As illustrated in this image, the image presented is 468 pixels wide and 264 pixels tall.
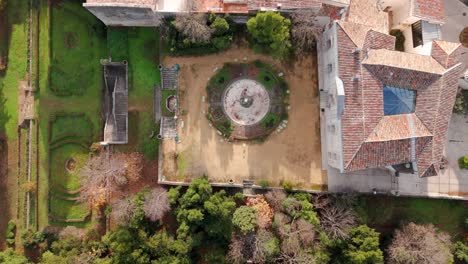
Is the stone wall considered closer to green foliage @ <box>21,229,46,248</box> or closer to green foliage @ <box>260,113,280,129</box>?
green foliage @ <box>260,113,280,129</box>

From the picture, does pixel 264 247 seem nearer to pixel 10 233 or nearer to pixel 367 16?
pixel 367 16

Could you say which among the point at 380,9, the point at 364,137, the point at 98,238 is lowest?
the point at 98,238

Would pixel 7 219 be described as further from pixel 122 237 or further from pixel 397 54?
pixel 397 54

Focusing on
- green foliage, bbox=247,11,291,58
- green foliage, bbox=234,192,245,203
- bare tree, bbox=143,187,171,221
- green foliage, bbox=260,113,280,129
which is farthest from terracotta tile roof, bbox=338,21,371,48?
bare tree, bbox=143,187,171,221

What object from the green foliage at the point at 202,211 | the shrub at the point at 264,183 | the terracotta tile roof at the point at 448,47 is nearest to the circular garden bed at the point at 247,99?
the shrub at the point at 264,183

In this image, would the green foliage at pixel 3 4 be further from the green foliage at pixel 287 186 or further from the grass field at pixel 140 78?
the green foliage at pixel 287 186

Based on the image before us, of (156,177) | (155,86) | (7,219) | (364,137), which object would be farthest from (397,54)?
(7,219)

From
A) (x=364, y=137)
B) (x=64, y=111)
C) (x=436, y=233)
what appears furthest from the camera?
(x=64, y=111)

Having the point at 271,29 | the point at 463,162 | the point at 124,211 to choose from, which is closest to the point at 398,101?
the point at 463,162
